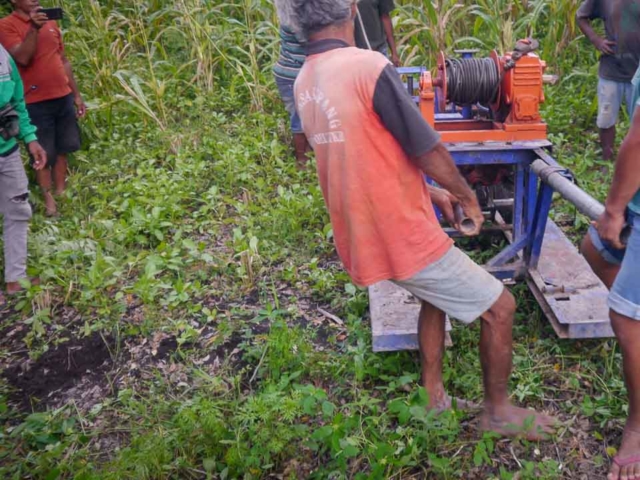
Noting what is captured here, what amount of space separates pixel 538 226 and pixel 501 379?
1191 millimetres

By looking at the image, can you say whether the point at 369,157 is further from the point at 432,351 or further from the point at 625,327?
the point at 625,327

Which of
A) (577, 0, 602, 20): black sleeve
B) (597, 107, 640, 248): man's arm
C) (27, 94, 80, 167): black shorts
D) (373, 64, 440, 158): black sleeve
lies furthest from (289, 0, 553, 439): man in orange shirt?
(27, 94, 80, 167): black shorts

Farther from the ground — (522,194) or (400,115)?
(400,115)

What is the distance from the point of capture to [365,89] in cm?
241

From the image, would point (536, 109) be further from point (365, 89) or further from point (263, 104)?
point (263, 104)

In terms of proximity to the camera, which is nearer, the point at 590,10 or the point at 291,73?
the point at 590,10

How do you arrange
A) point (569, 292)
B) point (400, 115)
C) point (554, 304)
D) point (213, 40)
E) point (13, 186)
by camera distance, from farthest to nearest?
1. point (213, 40)
2. point (13, 186)
3. point (569, 292)
4. point (554, 304)
5. point (400, 115)

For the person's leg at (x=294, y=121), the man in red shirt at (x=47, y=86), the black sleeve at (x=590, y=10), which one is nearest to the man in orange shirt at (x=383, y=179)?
the person's leg at (x=294, y=121)

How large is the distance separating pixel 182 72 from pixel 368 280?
5.74 metres

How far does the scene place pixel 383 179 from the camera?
2.54 m

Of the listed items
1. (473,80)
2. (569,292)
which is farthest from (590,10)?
(569,292)

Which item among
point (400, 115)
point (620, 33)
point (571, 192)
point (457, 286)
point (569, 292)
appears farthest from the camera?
point (620, 33)

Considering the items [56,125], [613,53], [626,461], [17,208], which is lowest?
[626,461]

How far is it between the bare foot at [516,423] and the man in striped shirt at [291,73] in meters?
3.02
